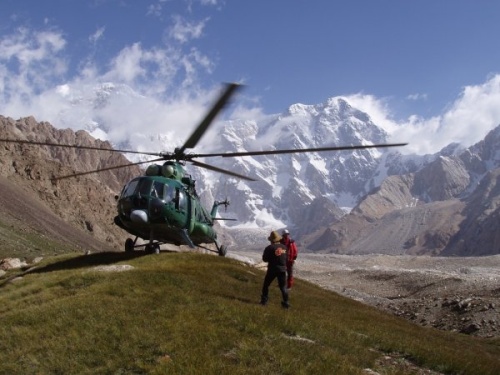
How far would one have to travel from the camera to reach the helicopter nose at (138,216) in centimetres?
2370

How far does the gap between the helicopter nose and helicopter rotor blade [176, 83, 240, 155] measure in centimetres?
423

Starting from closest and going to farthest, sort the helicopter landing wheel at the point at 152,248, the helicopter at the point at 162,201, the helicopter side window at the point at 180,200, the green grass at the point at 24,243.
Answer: the helicopter at the point at 162,201 < the helicopter side window at the point at 180,200 < the helicopter landing wheel at the point at 152,248 < the green grass at the point at 24,243

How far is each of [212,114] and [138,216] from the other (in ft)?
29.7

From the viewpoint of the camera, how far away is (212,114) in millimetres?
16344

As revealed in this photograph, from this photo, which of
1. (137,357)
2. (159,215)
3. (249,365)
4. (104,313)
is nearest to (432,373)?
(249,365)

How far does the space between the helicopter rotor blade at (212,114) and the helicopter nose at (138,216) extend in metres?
4.23

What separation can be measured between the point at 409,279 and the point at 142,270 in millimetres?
76238

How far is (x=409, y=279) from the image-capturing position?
88.6 m

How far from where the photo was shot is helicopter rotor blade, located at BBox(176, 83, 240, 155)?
14.3 meters

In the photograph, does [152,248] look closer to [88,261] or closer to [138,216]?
[88,261]

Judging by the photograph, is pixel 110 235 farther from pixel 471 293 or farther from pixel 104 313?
pixel 104 313

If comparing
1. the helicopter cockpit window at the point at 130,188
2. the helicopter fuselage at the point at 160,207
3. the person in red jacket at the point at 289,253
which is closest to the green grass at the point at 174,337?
the person in red jacket at the point at 289,253

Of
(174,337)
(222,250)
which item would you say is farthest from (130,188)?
(174,337)

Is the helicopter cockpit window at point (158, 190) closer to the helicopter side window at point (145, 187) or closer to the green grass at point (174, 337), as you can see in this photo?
the helicopter side window at point (145, 187)
